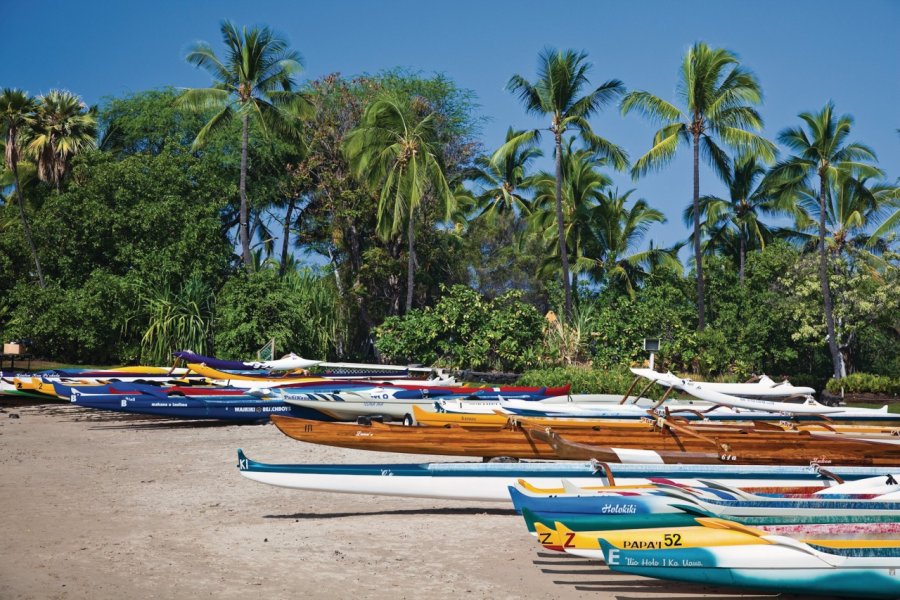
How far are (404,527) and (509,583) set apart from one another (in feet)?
5.87

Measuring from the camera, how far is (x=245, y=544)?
7062 mm

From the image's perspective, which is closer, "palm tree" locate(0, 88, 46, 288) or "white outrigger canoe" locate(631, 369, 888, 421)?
"white outrigger canoe" locate(631, 369, 888, 421)

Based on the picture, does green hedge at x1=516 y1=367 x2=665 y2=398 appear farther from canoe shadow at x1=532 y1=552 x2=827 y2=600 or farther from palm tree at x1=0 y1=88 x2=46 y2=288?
palm tree at x1=0 y1=88 x2=46 y2=288

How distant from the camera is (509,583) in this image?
241 inches

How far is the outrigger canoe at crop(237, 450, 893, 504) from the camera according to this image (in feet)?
24.7

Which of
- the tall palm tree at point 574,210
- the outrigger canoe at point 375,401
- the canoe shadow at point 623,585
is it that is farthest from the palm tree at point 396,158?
the canoe shadow at point 623,585

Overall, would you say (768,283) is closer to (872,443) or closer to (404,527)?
(872,443)

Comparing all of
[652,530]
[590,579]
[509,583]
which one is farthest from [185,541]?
[652,530]

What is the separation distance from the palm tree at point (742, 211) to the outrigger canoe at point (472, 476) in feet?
96.2

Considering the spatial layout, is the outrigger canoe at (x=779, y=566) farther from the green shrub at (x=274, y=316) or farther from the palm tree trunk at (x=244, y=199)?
the palm tree trunk at (x=244, y=199)

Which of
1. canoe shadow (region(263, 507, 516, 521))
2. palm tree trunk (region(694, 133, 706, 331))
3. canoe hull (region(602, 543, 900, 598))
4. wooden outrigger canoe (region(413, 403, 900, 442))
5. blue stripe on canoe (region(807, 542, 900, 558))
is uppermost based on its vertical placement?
palm tree trunk (region(694, 133, 706, 331))

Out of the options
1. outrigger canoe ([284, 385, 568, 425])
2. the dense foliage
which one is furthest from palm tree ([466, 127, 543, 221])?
outrigger canoe ([284, 385, 568, 425])

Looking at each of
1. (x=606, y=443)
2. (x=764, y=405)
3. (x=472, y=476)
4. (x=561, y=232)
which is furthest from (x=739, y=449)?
(x=561, y=232)

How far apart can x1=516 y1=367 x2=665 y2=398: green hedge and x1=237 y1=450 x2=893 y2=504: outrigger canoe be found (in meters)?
13.0
